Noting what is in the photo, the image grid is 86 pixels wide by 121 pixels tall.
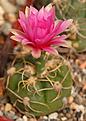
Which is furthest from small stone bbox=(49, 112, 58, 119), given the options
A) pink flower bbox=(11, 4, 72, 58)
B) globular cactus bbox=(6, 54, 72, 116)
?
pink flower bbox=(11, 4, 72, 58)

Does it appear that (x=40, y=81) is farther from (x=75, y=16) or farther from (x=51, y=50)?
(x=75, y=16)

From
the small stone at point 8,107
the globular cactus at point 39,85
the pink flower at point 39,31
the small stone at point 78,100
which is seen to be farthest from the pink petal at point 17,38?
the small stone at point 78,100

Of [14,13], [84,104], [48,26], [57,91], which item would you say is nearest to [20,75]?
[57,91]

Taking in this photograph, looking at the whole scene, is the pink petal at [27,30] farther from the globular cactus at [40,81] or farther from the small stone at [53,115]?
the small stone at [53,115]

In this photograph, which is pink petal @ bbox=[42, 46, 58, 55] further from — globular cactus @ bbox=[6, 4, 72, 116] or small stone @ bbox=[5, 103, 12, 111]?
small stone @ bbox=[5, 103, 12, 111]

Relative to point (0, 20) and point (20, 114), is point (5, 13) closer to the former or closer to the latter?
point (0, 20)

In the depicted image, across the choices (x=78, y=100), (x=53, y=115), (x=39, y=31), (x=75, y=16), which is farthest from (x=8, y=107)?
(x=75, y=16)
